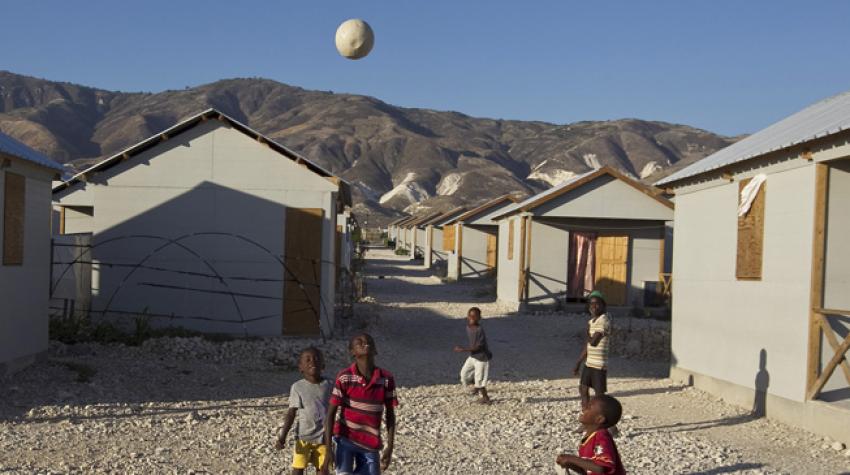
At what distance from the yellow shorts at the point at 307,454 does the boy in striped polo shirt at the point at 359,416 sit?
46 cm

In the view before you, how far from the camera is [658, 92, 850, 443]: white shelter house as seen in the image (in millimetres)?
9141

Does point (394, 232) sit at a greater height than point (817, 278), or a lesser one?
lesser

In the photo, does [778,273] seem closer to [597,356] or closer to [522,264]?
[597,356]

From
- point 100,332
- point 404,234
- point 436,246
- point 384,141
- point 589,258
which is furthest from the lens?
point 384,141

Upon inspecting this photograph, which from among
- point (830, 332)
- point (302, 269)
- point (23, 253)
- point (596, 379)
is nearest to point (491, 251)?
point (302, 269)

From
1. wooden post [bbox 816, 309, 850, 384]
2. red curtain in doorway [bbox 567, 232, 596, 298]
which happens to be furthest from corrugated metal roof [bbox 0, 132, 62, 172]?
red curtain in doorway [bbox 567, 232, 596, 298]

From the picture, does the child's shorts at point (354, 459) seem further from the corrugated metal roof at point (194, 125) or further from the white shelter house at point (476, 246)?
the white shelter house at point (476, 246)

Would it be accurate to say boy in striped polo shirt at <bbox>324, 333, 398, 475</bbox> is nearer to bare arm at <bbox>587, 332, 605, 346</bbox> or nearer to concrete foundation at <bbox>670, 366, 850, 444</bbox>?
bare arm at <bbox>587, 332, 605, 346</bbox>

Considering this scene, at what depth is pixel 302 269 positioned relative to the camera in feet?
51.2

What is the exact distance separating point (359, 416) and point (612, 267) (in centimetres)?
1793

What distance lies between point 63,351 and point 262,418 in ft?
16.8

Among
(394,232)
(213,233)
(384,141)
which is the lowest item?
(394,232)

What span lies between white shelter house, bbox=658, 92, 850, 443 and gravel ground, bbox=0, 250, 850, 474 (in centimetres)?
41

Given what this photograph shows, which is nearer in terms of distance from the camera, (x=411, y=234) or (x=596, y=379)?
(x=596, y=379)
